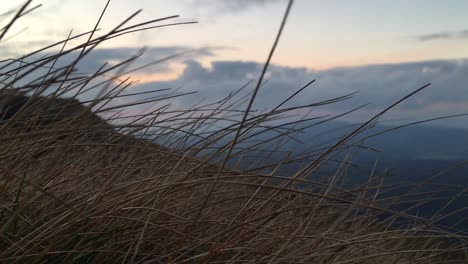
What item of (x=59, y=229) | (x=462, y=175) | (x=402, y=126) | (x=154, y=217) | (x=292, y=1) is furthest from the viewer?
(x=462, y=175)

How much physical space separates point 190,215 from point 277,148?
1.01 meters

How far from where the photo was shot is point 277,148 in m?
2.62

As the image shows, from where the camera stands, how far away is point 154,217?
1473 mm

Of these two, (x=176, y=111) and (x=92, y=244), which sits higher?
(x=176, y=111)

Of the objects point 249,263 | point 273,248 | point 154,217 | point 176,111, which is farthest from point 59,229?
point 176,111

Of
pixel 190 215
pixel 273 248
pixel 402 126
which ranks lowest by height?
pixel 273 248

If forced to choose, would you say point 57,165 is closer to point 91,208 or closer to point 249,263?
point 91,208

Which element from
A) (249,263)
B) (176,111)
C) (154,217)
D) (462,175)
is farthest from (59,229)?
(462,175)

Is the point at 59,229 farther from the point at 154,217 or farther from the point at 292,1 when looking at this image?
the point at 292,1

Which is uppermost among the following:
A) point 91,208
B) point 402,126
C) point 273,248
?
point 402,126

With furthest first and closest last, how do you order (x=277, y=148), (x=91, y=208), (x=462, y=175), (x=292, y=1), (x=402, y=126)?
(x=277, y=148)
(x=462, y=175)
(x=402, y=126)
(x=91, y=208)
(x=292, y=1)

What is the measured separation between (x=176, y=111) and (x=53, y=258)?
2.73 ft

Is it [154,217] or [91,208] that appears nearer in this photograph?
[91,208]

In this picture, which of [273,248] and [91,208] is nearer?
[91,208]
